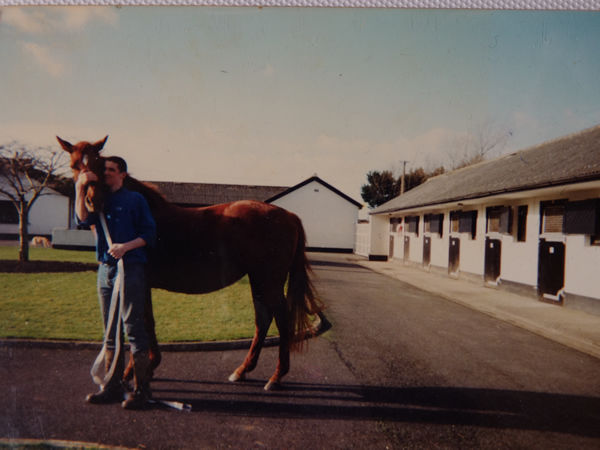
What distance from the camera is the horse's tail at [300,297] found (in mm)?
3379

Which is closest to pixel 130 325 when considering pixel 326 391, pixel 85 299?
pixel 326 391

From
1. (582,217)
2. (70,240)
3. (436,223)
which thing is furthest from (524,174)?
(70,240)

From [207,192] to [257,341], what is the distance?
1465 millimetres

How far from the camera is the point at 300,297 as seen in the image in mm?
3443

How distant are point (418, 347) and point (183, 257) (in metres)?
3.46

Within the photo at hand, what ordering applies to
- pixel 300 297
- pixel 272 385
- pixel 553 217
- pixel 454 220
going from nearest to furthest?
pixel 272 385 < pixel 300 297 < pixel 553 217 < pixel 454 220

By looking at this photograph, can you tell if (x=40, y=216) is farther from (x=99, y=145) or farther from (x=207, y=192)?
(x=207, y=192)

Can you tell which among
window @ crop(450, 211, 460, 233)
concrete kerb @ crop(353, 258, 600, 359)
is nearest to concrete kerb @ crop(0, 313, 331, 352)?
concrete kerb @ crop(353, 258, 600, 359)

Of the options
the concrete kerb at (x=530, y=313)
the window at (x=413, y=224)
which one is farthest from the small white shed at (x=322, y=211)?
the window at (x=413, y=224)

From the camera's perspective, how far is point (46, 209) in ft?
11.3

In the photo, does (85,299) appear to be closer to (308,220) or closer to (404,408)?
(308,220)

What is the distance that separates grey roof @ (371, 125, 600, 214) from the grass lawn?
147 inches

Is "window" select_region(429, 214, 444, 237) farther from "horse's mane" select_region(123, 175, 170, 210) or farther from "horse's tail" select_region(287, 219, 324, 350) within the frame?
"horse's mane" select_region(123, 175, 170, 210)

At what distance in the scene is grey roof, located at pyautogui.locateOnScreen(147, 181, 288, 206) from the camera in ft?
9.89
